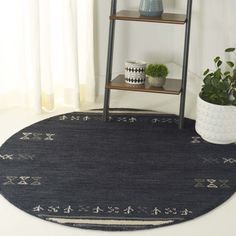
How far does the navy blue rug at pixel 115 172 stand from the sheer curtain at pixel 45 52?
0.77 feet

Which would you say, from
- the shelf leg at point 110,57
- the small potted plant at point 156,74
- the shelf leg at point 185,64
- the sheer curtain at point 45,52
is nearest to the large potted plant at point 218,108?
the shelf leg at point 185,64

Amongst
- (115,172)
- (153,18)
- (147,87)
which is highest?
(153,18)

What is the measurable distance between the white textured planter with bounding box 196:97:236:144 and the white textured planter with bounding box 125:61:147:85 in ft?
1.19

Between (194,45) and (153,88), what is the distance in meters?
0.66

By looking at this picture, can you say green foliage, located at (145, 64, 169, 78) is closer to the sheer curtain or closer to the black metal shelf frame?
the black metal shelf frame

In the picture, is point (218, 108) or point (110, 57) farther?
point (110, 57)

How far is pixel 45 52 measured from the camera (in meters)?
Result: 2.50

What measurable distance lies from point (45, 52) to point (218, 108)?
1027 millimetres

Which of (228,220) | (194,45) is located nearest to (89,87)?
(194,45)

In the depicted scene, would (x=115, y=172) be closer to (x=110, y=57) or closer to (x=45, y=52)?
(x=110, y=57)

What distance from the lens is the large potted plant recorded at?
216 centimetres

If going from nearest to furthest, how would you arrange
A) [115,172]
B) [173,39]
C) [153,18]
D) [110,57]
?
[115,172]
[153,18]
[110,57]
[173,39]

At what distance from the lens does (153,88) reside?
2.40m

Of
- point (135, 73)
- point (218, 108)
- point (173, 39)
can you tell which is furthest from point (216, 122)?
point (173, 39)
